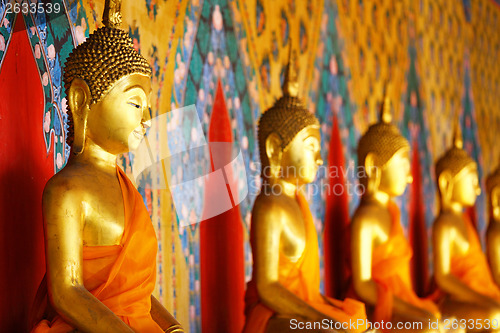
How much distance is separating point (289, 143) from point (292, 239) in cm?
46

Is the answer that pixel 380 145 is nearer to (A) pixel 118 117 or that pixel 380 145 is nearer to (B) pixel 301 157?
(B) pixel 301 157

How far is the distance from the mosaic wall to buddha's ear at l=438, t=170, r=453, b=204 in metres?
0.61

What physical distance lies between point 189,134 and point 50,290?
156cm

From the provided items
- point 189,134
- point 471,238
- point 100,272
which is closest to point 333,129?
point 471,238

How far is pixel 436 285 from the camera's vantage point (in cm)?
486

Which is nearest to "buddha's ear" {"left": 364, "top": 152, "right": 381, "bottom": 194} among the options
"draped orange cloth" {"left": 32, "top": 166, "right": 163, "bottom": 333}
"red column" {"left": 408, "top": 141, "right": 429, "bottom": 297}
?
"red column" {"left": 408, "top": 141, "right": 429, "bottom": 297}

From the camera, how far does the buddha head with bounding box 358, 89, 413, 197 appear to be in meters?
4.34

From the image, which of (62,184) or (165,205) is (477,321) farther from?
(62,184)

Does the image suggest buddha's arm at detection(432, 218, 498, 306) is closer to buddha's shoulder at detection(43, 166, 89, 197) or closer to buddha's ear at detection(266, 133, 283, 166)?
buddha's ear at detection(266, 133, 283, 166)

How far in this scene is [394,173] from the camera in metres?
4.35

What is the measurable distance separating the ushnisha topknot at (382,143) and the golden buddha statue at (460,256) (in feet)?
2.64

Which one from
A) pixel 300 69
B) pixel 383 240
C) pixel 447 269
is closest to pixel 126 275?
pixel 383 240

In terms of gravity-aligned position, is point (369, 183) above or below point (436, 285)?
above

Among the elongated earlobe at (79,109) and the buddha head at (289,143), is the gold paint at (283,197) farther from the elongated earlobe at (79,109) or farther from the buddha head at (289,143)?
the elongated earlobe at (79,109)
